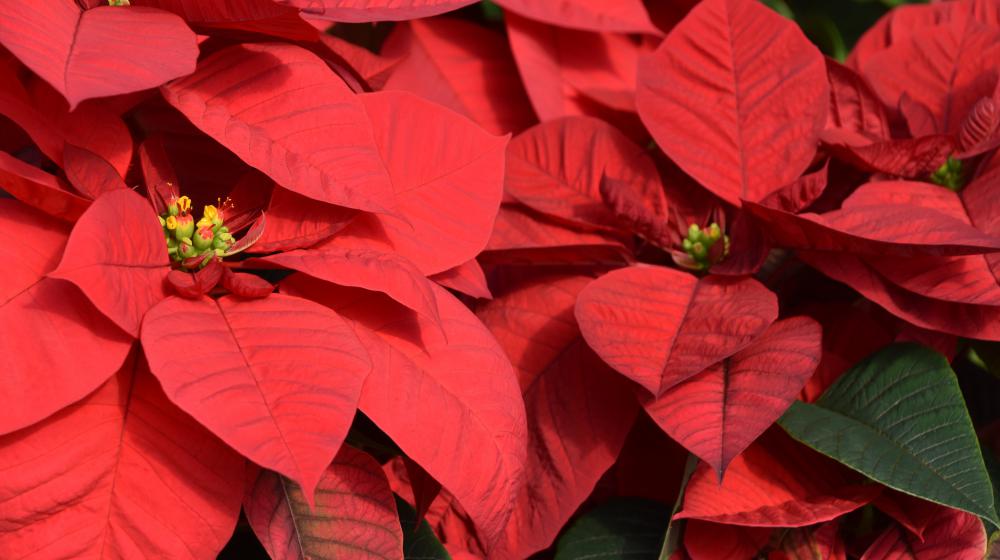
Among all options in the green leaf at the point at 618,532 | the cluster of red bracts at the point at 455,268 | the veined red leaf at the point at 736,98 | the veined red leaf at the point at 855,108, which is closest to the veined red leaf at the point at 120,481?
the cluster of red bracts at the point at 455,268

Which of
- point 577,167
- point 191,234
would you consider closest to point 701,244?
point 577,167

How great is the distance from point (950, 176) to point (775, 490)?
0.26 meters

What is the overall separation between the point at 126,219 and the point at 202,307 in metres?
0.05

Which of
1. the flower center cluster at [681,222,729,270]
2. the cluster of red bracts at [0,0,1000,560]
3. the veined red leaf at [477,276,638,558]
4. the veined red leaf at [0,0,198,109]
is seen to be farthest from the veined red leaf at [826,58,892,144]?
the veined red leaf at [0,0,198,109]

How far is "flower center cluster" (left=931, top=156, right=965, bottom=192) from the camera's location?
2.35 ft

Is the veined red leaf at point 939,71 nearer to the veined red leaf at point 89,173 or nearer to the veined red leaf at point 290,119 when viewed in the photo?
the veined red leaf at point 290,119

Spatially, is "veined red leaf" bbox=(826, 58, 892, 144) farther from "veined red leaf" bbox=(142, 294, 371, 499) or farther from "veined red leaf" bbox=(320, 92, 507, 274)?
"veined red leaf" bbox=(142, 294, 371, 499)

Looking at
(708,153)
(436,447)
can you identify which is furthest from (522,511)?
(708,153)

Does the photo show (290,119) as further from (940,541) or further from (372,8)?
(940,541)

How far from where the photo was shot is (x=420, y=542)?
0.60 meters

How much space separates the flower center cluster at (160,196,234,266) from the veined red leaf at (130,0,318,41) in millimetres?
87

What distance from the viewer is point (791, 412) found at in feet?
1.97

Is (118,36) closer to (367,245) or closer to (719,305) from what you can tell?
(367,245)

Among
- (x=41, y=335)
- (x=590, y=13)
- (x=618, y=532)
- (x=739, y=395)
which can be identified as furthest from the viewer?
(x=590, y=13)
